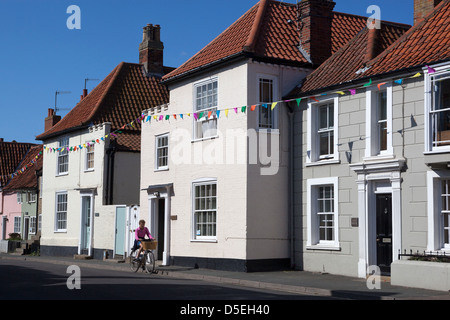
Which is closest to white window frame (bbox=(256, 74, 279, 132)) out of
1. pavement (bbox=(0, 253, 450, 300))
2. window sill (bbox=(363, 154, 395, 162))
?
window sill (bbox=(363, 154, 395, 162))

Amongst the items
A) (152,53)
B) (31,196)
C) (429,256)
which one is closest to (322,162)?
(429,256)

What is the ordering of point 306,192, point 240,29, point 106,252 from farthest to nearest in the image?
point 106,252 → point 240,29 → point 306,192

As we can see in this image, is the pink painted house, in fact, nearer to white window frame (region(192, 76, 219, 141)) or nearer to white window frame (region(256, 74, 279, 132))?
white window frame (region(192, 76, 219, 141))

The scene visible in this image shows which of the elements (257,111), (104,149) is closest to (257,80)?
(257,111)

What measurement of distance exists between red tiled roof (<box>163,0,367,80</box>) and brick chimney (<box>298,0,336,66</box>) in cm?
33

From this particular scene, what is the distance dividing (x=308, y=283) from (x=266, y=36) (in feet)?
30.9

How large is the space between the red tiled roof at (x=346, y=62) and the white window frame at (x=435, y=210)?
430cm

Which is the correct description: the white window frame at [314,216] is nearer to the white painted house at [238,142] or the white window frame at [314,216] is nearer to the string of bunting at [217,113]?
the white painted house at [238,142]

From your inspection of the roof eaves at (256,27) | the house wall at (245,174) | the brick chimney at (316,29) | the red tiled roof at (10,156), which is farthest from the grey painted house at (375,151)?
the red tiled roof at (10,156)

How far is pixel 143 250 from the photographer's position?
69.6 feet

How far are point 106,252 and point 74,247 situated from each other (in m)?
3.63

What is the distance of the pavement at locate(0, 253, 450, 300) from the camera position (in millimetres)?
14195

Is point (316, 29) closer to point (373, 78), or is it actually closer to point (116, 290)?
point (373, 78)

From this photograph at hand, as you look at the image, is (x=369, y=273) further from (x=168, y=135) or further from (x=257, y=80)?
(x=168, y=135)
